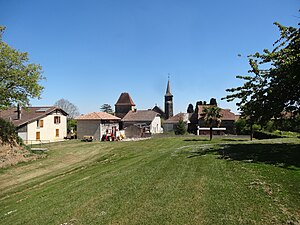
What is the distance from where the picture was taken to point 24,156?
76.2 feet

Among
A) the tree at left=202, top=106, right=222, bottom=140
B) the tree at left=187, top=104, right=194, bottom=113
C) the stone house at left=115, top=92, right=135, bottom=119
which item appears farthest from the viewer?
the tree at left=187, top=104, right=194, bottom=113

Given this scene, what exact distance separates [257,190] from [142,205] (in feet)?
12.8

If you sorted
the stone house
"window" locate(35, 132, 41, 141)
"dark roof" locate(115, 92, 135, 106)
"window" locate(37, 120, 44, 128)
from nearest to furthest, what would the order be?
"window" locate(35, 132, 41, 141) → "window" locate(37, 120, 44, 128) → the stone house → "dark roof" locate(115, 92, 135, 106)

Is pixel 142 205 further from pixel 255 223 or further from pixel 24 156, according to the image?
pixel 24 156

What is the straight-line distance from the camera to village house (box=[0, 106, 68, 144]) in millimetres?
38062

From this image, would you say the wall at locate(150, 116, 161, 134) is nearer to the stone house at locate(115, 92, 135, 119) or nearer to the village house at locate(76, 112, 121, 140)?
the village house at locate(76, 112, 121, 140)

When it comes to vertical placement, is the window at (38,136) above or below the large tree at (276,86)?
below

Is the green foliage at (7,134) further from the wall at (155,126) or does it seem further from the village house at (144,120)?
the wall at (155,126)

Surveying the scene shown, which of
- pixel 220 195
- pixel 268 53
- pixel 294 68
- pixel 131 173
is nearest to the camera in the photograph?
pixel 220 195

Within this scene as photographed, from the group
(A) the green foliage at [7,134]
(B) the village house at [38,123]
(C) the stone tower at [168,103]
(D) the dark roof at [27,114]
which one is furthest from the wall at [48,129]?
(C) the stone tower at [168,103]

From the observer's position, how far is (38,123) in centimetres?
4069

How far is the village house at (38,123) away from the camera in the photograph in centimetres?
3806

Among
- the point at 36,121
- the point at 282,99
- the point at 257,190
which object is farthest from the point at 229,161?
the point at 36,121

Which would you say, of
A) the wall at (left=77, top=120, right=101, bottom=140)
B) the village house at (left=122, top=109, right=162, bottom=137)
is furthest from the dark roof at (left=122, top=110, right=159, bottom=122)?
the wall at (left=77, top=120, right=101, bottom=140)
